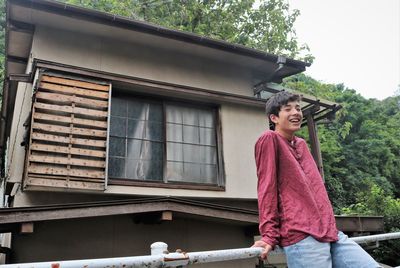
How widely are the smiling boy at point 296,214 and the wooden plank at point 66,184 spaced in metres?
4.17

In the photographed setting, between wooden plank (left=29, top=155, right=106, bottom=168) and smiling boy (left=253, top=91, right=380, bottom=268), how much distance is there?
166 inches

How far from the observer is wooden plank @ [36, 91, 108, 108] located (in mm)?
5746

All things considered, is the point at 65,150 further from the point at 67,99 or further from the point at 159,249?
the point at 159,249

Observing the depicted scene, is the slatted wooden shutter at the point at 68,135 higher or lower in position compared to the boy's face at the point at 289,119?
higher

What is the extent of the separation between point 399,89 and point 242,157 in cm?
3999

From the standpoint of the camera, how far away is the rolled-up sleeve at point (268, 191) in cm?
183

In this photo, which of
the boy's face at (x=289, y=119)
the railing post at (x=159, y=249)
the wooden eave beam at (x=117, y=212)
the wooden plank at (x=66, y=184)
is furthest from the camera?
the wooden plank at (x=66, y=184)

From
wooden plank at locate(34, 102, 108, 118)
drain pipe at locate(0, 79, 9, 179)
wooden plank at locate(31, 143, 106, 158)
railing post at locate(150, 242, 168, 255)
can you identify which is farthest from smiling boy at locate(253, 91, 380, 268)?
drain pipe at locate(0, 79, 9, 179)

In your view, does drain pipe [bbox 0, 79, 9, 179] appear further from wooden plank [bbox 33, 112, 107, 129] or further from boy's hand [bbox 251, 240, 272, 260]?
boy's hand [bbox 251, 240, 272, 260]

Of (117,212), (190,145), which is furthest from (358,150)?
(117,212)

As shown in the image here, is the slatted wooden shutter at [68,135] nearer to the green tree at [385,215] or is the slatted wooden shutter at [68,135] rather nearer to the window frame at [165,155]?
the window frame at [165,155]

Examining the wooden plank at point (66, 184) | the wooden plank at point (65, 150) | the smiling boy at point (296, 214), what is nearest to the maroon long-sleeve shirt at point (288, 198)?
the smiling boy at point (296, 214)

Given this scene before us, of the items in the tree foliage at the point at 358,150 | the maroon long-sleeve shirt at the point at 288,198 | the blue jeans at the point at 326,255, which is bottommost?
the blue jeans at the point at 326,255

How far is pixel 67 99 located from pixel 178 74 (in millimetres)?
2372
